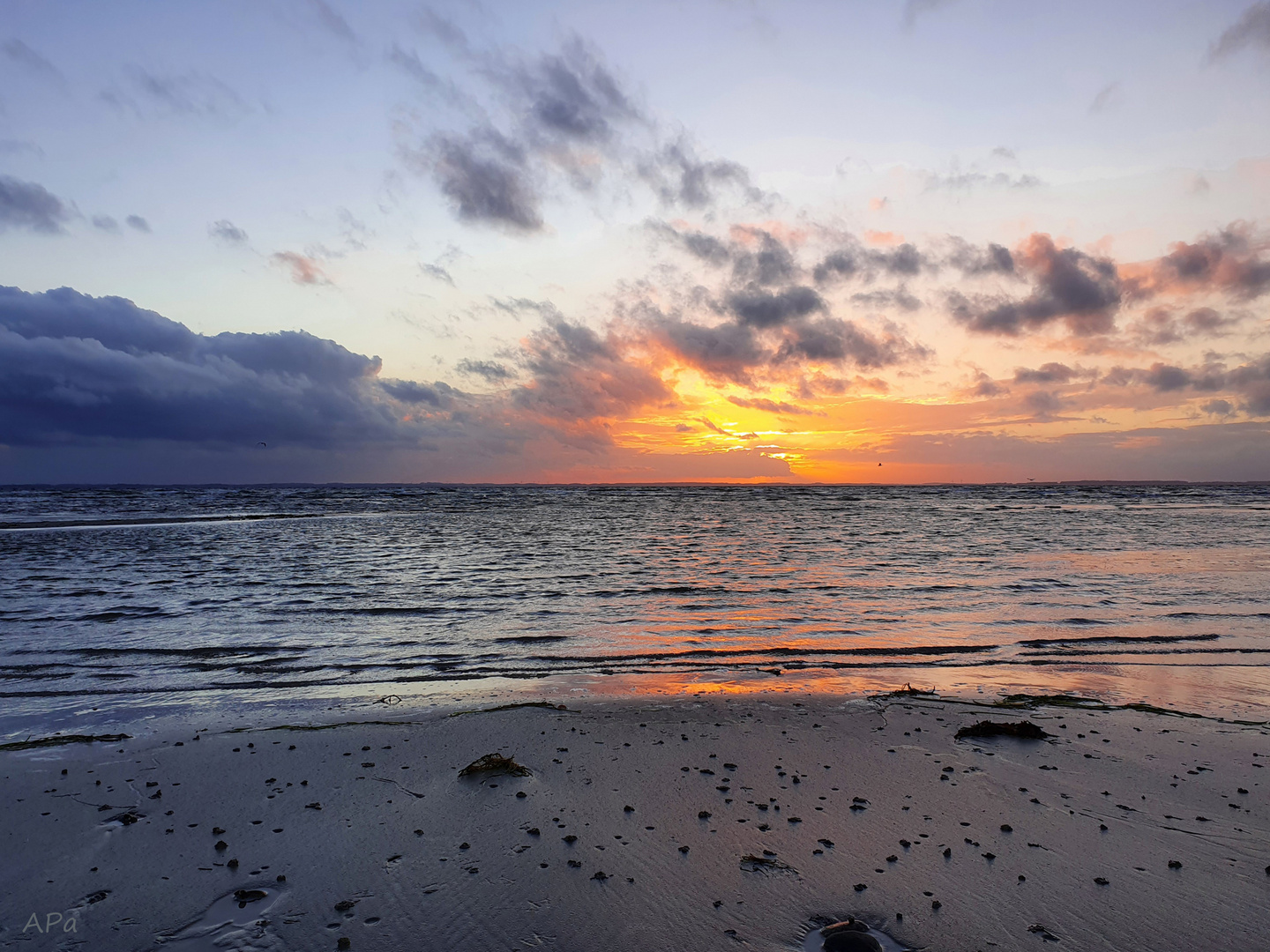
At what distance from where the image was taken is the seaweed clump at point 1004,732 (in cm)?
791

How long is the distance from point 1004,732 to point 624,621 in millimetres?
9519

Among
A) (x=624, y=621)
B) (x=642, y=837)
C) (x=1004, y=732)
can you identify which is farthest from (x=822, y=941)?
(x=624, y=621)

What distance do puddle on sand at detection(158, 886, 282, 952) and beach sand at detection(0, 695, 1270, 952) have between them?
18 millimetres

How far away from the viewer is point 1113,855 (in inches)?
209

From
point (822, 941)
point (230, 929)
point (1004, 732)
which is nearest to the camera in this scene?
point (822, 941)

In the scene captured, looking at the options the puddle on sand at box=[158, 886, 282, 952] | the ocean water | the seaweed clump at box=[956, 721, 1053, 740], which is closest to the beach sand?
the puddle on sand at box=[158, 886, 282, 952]

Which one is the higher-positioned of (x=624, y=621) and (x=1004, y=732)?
(x=1004, y=732)

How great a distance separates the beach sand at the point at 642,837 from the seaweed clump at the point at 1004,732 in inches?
5.6

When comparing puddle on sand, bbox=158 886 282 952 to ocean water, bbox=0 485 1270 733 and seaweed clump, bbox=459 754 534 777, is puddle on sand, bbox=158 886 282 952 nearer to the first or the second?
seaweed clump, bbox=459 754 534 777

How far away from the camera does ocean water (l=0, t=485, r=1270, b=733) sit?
36.1ft

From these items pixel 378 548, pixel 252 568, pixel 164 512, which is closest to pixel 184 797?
pixel 252 568

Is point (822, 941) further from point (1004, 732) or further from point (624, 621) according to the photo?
point (624, 621)

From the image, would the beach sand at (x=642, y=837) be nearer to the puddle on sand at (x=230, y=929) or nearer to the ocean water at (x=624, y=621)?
the puddle on sand at (x=230, y=929)

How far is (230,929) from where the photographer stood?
4.47 meters
